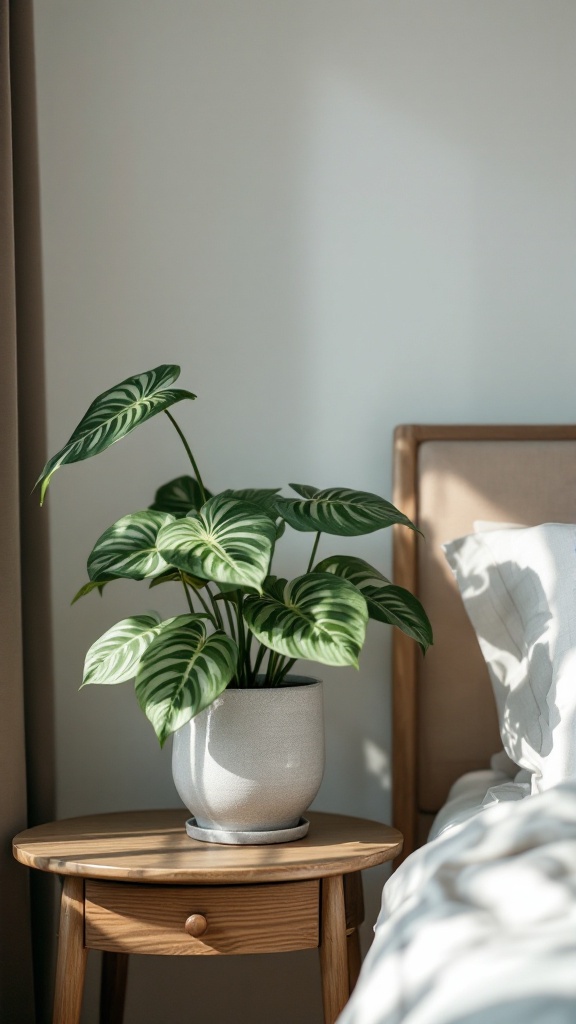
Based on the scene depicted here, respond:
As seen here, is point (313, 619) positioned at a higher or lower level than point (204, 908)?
higher

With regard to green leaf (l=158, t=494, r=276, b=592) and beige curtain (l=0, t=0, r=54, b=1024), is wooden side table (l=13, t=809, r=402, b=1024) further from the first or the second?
green leaf (l=158, t=494, r=276, b=592)

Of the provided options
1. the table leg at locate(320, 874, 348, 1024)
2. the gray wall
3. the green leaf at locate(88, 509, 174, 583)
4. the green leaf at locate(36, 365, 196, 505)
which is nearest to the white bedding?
A: the table leg at locate(320, 874, 348, 1024)

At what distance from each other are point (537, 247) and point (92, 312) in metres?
0.82

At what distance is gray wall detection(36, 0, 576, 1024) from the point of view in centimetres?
180

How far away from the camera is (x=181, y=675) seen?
120 centimetres

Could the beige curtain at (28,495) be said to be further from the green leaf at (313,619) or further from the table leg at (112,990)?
the green leaf at (313,619)

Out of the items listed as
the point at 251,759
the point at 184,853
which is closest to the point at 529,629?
the point at 251,759

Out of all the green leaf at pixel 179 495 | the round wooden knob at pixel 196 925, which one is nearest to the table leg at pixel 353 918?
the round wooden knob at pixel 196 925

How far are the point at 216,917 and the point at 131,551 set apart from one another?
1.53 feet

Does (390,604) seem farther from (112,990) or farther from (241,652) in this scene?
(112,990)

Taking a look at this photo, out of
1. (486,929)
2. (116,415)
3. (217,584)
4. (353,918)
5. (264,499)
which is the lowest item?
(353,918)

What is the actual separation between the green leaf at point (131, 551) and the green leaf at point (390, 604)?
25 centimetres

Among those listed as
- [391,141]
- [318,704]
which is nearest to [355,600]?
[318,704]

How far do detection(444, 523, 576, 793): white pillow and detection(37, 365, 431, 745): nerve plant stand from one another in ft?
0.53
